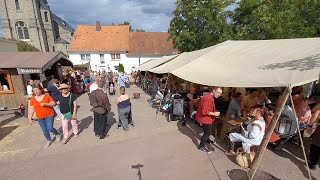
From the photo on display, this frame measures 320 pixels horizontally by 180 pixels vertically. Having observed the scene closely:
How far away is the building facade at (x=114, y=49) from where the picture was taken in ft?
103

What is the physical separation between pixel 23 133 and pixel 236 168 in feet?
22.5

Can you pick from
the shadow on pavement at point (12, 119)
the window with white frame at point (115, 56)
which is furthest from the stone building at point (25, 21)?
the shadow on pavement at point (12, 119)

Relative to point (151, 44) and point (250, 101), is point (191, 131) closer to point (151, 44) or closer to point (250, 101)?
point (250, 101)

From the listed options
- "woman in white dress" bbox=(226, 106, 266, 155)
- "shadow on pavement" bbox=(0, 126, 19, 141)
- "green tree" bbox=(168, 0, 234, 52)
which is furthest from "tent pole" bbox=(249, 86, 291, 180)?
"green tree" bbox=(168, 0, 234, 52)

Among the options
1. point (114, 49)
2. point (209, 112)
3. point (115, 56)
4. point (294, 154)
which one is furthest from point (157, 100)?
point (115, 56)

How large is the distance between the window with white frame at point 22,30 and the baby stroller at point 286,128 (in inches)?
1825

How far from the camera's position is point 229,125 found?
4898mm

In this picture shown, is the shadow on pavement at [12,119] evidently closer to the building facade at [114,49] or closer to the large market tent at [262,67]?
the large market tent at [262,67]

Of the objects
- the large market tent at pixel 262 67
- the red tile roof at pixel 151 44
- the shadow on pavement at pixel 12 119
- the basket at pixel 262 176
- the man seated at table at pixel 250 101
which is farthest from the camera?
the red tile roof at pixel 151 44

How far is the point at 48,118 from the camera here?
16.3 ft

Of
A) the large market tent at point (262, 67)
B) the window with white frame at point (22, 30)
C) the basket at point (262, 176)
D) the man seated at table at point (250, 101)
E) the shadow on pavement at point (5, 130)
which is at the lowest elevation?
the shadow on pavement at point (5, 130)

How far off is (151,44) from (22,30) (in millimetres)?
27084

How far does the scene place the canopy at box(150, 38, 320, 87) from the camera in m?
3.31

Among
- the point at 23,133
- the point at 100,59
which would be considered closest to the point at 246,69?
the point at 23,133
